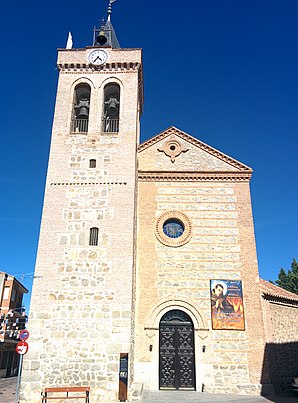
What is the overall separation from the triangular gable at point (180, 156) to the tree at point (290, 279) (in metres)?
21.8

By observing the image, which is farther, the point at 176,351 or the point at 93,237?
the point at 176,351

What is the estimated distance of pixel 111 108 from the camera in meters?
17.7

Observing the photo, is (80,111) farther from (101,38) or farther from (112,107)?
(101,38)

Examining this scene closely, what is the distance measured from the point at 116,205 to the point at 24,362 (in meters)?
6.91

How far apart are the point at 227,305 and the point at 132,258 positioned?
15.9ft

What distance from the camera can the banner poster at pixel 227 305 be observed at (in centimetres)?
1488

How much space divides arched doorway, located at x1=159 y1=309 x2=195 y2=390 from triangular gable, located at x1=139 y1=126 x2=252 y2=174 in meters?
7.32

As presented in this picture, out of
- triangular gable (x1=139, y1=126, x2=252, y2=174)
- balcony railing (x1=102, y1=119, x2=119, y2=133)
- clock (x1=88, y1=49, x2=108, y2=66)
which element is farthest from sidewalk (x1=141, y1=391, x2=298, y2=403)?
clock (x1=88, y1=49, x2=108, y2=66)

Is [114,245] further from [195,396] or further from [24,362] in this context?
[195,396]

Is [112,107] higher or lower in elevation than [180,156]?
higher

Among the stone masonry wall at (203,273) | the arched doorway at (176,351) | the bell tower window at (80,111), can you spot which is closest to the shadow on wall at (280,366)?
the stone masonry wall at (203,273)

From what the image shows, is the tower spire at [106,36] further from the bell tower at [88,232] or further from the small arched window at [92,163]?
the small arched window at [92,163]

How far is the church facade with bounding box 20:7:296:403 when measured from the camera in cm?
1291

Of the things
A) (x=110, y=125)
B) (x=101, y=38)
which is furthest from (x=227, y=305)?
(x=101, y=38)
